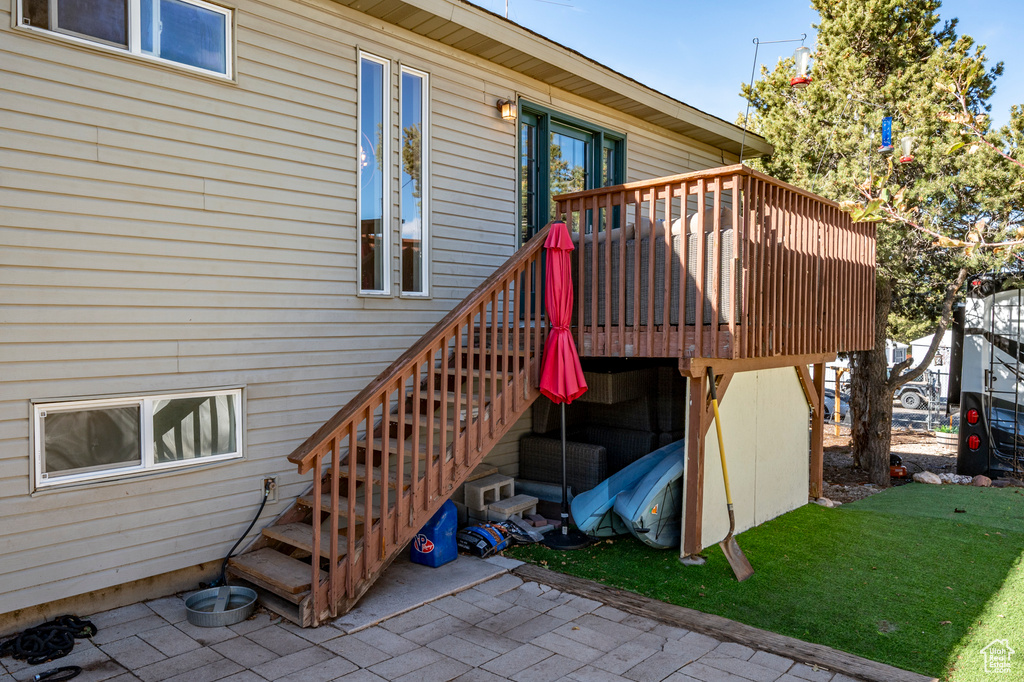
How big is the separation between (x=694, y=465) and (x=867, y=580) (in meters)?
1.40

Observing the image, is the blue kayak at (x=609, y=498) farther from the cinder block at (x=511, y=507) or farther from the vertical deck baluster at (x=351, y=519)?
the vertical deck baluster at (x=351, y=519)

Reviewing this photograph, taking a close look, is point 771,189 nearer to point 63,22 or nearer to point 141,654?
point 63,22

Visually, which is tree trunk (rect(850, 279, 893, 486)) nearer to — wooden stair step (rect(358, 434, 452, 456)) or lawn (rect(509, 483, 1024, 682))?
lawn (rect(509, 483, 1024, 682))

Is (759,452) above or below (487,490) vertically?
above

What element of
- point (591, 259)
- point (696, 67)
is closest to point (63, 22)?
point (591, 259)

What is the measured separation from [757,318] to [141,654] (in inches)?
173

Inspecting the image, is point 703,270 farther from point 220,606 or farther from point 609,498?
point 220,606

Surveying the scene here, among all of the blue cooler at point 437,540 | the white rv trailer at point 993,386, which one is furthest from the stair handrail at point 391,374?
the white rv trailer at point 993,386

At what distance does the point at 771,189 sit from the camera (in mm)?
5031

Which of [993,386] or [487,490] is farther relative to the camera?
[993,386]

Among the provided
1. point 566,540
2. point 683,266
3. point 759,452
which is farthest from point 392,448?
point 759,452

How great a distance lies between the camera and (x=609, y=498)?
213 inches

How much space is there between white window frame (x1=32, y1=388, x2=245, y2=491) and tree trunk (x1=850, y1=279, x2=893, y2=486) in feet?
27.4

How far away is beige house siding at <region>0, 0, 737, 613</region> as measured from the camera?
3.64m
